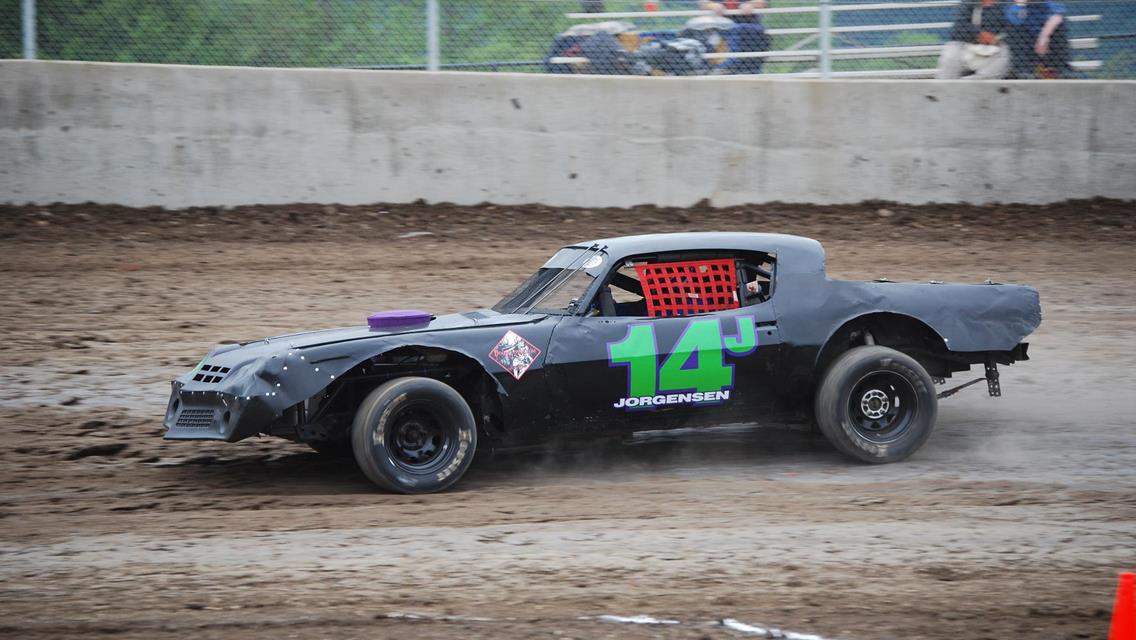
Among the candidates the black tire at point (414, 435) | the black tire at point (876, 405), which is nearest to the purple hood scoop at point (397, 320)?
the black tire at point (414, 435)

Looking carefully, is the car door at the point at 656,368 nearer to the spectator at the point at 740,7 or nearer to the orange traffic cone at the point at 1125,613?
the orange traffic cone at the point at 1125,613

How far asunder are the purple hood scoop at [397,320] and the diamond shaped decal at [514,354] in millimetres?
487

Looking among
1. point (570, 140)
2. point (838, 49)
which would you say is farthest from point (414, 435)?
point (838, 49)

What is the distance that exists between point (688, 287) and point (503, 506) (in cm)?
171

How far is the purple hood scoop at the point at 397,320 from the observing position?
6.68 metres

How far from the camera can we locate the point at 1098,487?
660 centimetres

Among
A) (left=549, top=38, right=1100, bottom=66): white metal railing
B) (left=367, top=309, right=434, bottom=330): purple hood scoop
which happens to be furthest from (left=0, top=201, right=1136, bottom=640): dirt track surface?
(left=549, top=38, right=1100, bottom=66): white metal railing

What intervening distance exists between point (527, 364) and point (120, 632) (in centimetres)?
269

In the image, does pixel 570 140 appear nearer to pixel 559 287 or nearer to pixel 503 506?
pixel 559 287

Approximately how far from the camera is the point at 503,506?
6.25 metres

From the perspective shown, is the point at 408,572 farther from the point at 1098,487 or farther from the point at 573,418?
the point at 1098,487

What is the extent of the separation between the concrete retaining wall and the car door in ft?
21.1

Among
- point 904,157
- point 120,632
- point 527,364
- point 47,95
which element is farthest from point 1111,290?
point 47,95

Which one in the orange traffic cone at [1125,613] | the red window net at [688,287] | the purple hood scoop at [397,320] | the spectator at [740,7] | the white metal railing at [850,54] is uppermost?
the spectator at [740,7]
